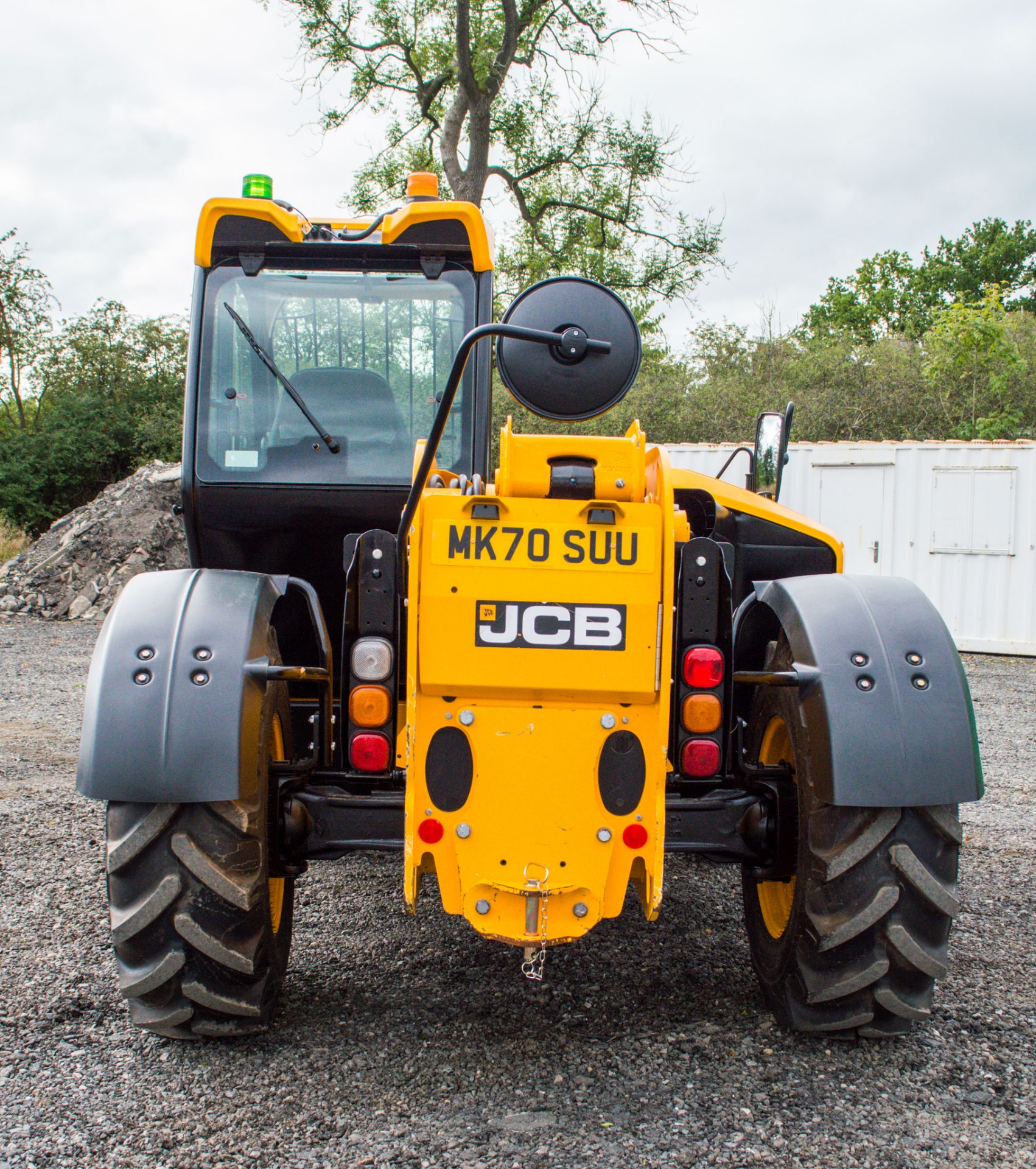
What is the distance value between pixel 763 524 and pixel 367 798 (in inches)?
→ 92.6

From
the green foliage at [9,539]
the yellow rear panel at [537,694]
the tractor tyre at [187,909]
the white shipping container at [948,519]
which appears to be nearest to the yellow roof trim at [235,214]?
the yellow rear panel at [537,694]

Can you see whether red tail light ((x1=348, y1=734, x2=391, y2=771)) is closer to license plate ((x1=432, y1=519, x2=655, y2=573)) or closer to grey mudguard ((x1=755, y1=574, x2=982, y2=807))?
license plate ((x1=432, y1=519, x2=655, y2=573))

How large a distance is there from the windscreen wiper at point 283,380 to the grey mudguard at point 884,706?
188cm

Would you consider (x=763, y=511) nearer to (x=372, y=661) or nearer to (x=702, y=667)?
(x=702, y=667)

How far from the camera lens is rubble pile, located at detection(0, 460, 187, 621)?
14.9 m

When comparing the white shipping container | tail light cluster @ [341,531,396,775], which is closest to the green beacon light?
tail light cluster @ [341,531,396,775]

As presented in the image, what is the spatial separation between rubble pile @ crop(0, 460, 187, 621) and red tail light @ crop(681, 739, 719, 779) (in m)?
12.8

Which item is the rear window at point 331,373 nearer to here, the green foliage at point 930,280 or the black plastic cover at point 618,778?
the black plastic cover at point 618,778

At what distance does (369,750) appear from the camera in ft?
9.41

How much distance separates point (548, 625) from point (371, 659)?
0.52 meters

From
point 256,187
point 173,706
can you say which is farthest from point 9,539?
point 173,706

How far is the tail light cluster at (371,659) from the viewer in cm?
280

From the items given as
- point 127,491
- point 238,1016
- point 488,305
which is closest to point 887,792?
point 238,1016

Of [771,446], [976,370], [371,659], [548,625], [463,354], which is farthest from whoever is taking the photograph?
[976,370]
